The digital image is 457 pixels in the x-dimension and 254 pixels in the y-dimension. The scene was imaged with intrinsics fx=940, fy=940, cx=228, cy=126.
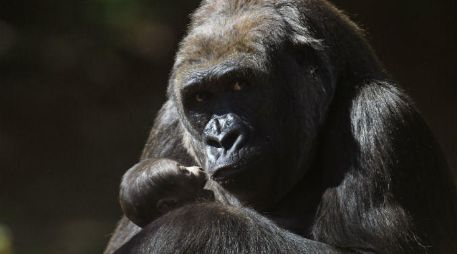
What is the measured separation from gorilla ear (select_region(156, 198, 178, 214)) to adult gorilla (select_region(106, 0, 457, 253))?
23cm

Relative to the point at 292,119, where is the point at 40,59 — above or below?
below

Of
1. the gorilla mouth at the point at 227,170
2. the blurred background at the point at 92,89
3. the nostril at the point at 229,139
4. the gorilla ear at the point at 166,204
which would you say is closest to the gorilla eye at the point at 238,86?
the nostril at the point at 229,139

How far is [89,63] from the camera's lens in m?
12.3

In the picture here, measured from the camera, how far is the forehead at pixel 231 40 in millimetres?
5648

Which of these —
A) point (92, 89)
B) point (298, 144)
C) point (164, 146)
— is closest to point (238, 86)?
point (298, 144)

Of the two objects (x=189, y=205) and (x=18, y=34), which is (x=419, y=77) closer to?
(x=18, y=34)

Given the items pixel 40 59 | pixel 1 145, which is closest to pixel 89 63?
pixel 40 59

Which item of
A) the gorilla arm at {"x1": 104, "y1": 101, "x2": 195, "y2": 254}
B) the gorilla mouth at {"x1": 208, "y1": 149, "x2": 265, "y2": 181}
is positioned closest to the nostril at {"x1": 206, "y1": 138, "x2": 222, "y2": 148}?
the gorilla mouth at {"x1": 208, "y1": 149, "x2": 265, "y2": 181}

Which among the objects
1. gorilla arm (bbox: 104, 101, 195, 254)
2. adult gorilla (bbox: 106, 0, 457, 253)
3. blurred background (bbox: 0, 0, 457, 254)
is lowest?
blurred background (bbox: 0, 0, 457, 254)

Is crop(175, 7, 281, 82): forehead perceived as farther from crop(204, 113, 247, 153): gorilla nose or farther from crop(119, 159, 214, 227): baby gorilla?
crop(119, 159, 214, 227): baby gorilla

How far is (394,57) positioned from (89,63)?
3.93 meters

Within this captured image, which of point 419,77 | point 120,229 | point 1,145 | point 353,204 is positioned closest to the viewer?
point 353,204

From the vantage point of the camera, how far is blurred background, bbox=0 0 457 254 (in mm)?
11453

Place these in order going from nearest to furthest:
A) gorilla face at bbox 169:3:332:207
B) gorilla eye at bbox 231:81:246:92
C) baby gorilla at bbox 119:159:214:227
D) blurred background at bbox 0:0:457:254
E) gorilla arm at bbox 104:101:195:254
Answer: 1. gorilla face at bbox 169:3:332:207
2. gorilla eye at bbox 231:81:246:92
3. baby gorilla at bbox 119:159:214:227
4. gorilla arm at bbox 104:101:195:254
5. blurred background at bbox 0:0:457:254
